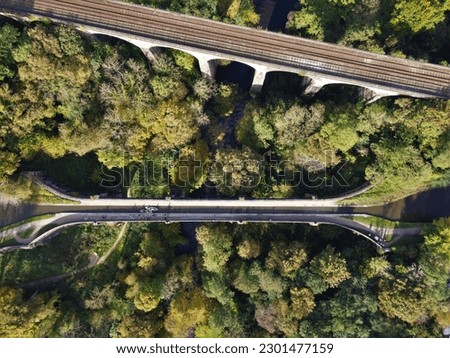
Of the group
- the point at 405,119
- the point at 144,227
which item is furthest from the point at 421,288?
the point at 144,227

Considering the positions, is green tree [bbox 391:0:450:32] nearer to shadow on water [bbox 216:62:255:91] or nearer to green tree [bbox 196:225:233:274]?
shadow on water [bbox 216:62:255:91]

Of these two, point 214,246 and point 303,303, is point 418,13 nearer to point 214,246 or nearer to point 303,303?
point 214,246

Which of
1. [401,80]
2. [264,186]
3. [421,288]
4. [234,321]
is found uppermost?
[401,80]

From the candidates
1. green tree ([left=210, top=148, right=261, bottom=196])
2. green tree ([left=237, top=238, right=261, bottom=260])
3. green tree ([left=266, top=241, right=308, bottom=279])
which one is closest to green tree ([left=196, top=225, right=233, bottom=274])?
green tree ([left=237, top=238, right=261, bottom=260])

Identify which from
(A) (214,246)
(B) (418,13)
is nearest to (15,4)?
(A) (214,246)

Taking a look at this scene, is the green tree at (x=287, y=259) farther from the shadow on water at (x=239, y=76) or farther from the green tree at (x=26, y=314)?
the green tree at (x=26, y=314)

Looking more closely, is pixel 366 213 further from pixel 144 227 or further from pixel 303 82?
pixel 144 227

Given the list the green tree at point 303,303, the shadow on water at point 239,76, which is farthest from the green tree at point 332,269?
the shadow on water at point 239,76
